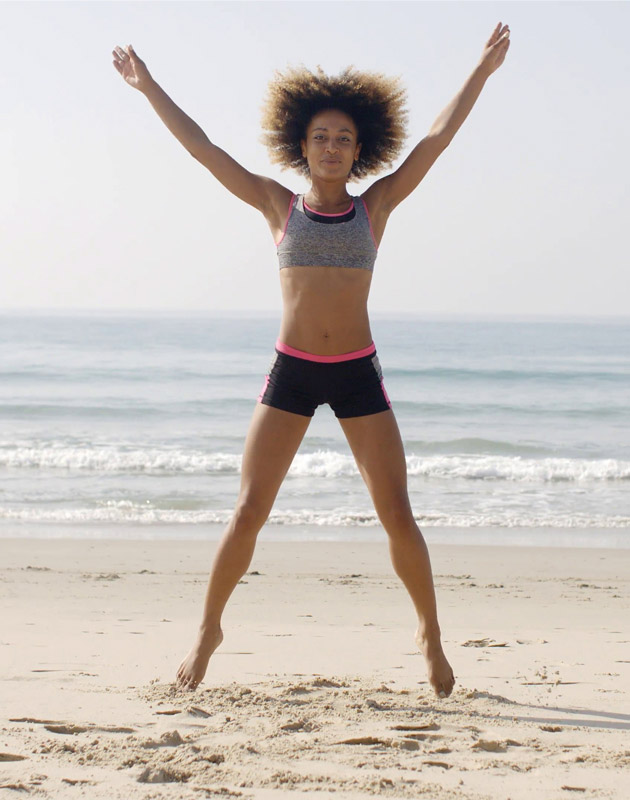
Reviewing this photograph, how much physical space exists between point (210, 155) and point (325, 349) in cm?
93

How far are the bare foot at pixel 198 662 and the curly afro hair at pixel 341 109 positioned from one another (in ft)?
6.81

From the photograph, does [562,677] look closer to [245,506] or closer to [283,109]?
[245,506]

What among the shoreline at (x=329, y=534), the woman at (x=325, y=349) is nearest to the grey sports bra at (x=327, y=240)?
the woman at (x=325, y=349)

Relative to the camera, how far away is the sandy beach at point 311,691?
275cm

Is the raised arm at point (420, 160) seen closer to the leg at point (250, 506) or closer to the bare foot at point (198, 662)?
the leg at point (250, 506)

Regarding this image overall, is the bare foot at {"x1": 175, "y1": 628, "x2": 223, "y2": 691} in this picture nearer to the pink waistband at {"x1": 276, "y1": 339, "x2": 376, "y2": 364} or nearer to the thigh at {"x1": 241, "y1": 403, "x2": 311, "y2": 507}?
the thigh at {"x1": 241, "y1": 403, "x2": 311, "y2": 507}

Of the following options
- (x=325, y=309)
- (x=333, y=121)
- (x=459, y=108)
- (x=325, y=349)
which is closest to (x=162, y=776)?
(x=325, y=349)

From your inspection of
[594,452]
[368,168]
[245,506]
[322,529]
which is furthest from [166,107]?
[594,452]

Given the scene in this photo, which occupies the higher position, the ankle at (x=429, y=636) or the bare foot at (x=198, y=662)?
the ankle at (x=429, y=636)

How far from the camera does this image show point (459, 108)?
398 cm

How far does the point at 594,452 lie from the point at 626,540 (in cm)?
742

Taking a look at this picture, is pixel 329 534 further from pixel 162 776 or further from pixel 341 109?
pixel 162 776

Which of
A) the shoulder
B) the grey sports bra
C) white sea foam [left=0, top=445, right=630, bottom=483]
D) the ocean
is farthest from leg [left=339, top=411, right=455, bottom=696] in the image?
white sea foam [left=0, top=445, right=630, bottom=483]

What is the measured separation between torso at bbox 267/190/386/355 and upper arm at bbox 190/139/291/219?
31 cm
